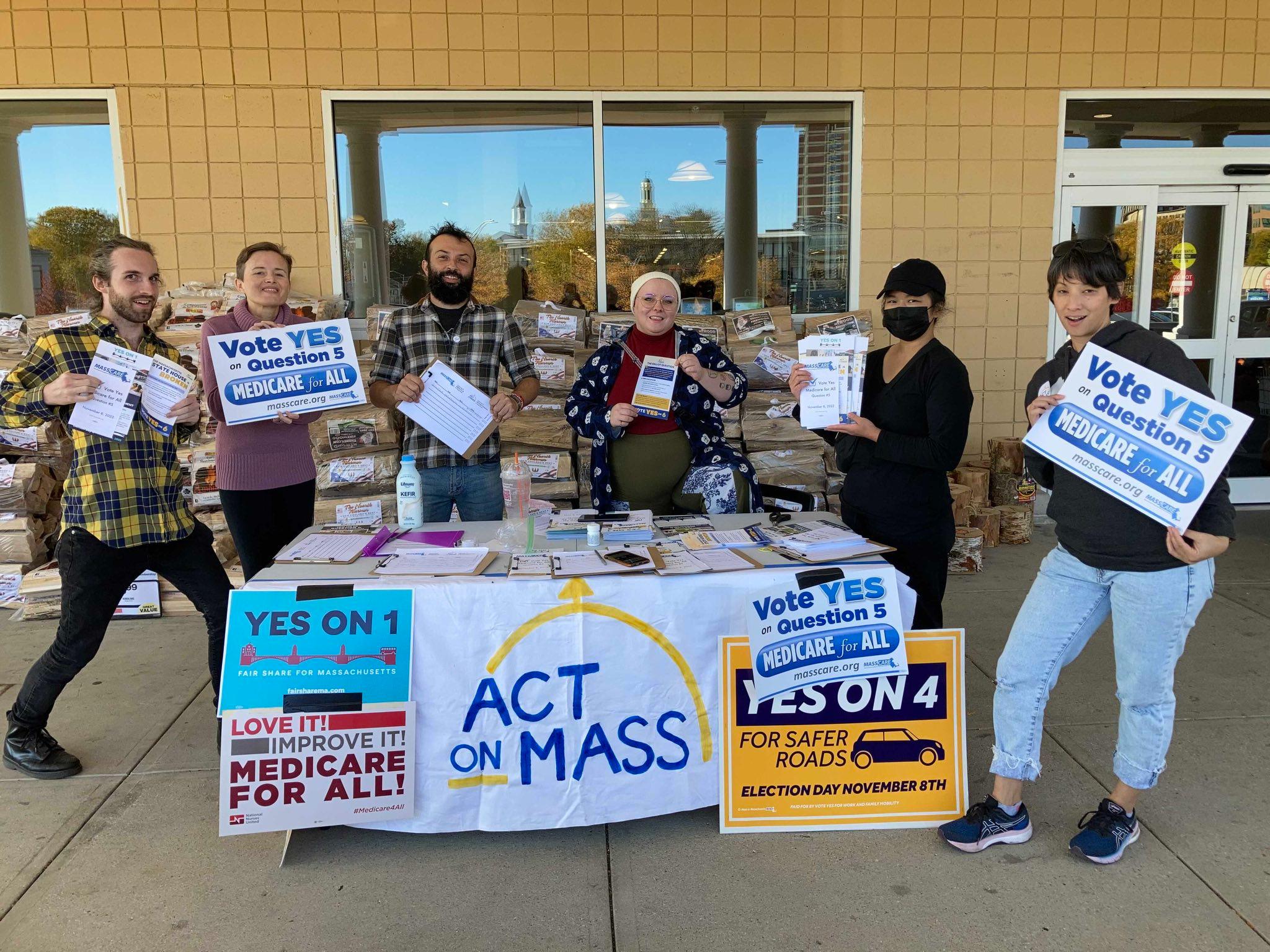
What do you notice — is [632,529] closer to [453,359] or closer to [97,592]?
[453,359]

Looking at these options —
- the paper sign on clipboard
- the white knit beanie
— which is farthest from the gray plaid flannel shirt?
the white knit beanie

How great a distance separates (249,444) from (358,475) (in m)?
1.82

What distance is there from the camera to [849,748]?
2.84 m

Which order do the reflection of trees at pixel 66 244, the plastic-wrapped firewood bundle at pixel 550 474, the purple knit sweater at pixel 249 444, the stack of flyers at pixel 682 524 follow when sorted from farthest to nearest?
the reflection of trees at pixel 66 244 → the plastic-wrapped firewood bundle at pixel 550 474 → the purple knit sweater at pixel 249 444 → the stack of flyers at pixel 682 524

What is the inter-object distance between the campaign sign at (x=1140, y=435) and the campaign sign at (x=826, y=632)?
636 millimetres

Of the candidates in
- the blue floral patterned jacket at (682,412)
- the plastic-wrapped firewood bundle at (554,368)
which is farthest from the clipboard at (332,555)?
the plastic-wrapped firewood bundle at (554,368)

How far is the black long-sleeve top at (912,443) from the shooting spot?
307cm

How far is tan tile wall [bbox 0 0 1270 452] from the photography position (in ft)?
18.7

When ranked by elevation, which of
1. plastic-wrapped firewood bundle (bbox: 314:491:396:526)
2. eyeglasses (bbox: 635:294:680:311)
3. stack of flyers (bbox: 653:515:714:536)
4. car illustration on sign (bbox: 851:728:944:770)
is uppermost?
eyeglasses (bbox: 635:294:680:311)

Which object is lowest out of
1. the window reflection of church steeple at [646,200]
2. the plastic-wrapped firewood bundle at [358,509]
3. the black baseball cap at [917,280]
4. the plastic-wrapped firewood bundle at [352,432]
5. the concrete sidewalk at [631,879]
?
the concrete sidewalk at [631,879]

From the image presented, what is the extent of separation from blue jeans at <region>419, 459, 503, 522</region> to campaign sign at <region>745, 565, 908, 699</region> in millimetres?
1457

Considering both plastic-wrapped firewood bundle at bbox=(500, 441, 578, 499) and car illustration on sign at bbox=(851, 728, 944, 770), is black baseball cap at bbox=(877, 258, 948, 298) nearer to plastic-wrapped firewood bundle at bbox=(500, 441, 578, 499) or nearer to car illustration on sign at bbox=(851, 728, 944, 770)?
car illustration on sign at bbox=(851, 728, 944, 770)

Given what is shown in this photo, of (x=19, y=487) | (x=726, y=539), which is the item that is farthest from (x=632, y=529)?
(x=19, y=487)

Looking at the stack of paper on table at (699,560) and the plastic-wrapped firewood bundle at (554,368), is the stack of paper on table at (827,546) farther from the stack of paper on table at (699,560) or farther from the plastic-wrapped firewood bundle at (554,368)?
the plastic-wrapped firewood bundle at (554,368)
